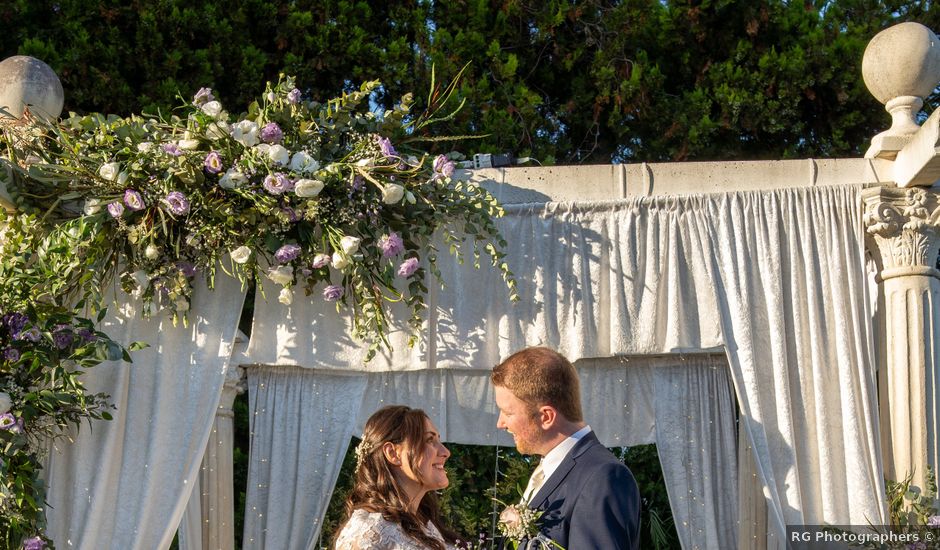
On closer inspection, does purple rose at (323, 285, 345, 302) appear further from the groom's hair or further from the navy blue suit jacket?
the navy blue suit jacket

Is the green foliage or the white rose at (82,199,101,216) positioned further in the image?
the green foliage

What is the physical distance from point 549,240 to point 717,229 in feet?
2.15

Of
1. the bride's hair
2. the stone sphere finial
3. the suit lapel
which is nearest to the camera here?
the suit lapel

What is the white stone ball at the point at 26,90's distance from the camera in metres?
4.42

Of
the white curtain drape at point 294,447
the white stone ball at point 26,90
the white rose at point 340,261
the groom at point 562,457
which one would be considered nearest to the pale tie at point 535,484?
the groom at point 562,457

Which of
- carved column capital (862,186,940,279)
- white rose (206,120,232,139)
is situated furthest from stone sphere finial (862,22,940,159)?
white rose (206,120,232,139)

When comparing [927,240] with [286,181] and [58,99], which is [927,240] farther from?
[58,99]

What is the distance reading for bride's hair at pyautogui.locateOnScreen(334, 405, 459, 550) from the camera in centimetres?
342

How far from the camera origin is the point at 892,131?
175 inches

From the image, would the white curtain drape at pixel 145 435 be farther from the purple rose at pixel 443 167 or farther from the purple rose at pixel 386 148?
the purple rose at pixel 443 167

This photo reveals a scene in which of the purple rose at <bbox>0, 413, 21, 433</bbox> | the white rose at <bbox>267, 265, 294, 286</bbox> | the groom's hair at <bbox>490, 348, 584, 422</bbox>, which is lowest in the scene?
the purple rose at <bbox>0, 413, 21, 433</bbox>

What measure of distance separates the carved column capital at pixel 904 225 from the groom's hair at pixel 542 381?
69.9 inches

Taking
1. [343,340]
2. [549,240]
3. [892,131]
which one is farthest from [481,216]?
[892,131]

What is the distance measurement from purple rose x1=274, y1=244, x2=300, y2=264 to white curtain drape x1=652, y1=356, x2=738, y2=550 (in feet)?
4.85
